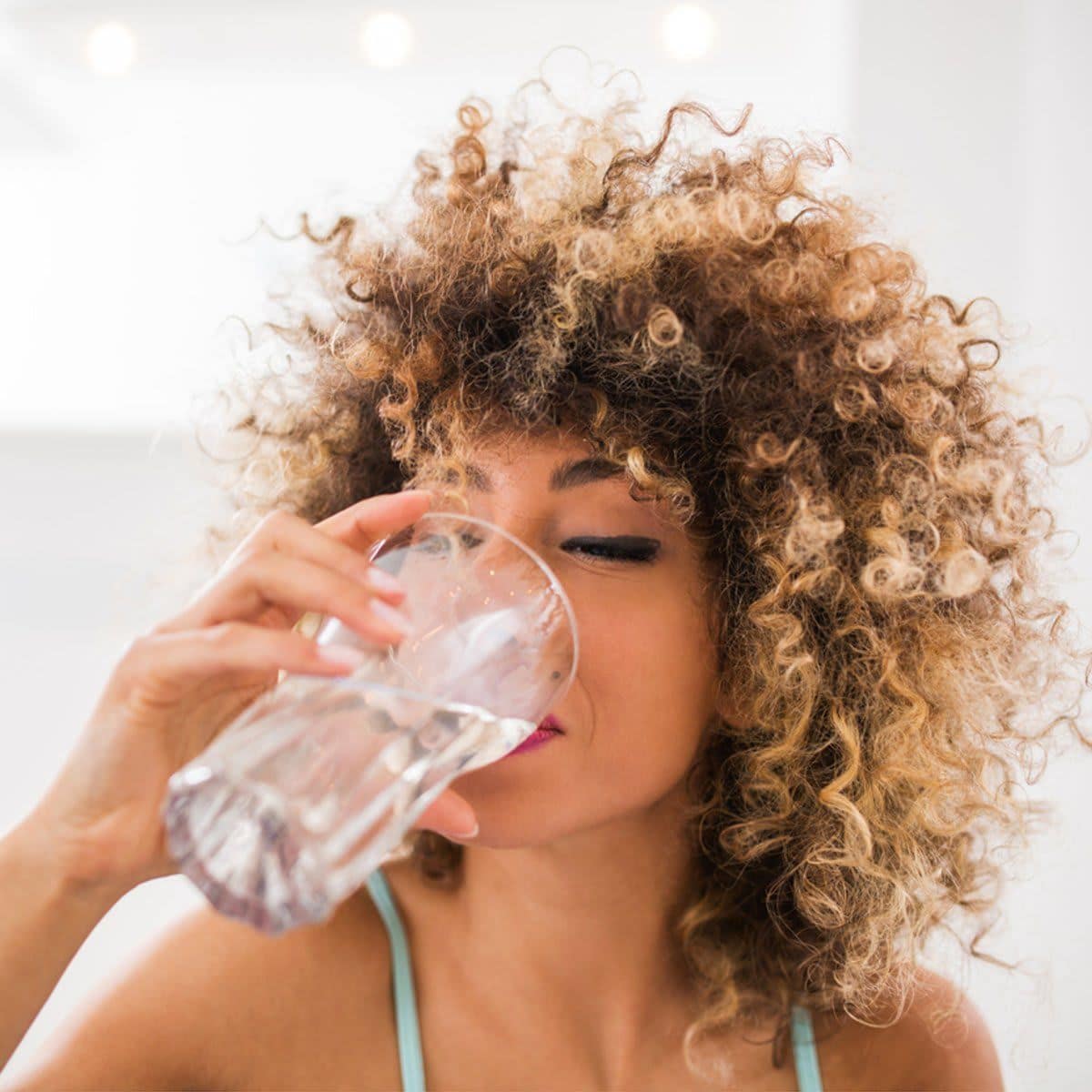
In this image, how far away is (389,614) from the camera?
29.8 inches

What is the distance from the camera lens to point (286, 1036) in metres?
1.12

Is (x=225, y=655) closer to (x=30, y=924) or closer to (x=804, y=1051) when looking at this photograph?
(x=30, y=924)

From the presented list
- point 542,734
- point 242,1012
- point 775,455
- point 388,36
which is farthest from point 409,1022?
point 388,36

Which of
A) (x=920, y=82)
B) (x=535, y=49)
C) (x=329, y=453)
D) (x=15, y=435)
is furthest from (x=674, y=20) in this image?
(x=15, y=435)

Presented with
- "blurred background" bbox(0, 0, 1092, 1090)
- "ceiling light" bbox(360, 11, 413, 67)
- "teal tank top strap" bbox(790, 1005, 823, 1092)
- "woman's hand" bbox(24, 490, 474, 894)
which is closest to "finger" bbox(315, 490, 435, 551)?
"woman's hand" bbox(24, 490, 474, 894)

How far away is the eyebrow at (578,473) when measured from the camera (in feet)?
3.32

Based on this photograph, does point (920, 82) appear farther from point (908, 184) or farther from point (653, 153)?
point (653, 153)

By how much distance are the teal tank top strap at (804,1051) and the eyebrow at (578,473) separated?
0.59m

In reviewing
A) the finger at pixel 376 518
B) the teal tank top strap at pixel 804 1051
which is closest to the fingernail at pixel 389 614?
the finger at pixel 376 518

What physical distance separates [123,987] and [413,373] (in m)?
0.59

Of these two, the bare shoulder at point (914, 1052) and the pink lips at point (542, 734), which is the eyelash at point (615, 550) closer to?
the pink lips at point (542, 734)

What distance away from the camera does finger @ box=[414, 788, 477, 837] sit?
2.79 feet

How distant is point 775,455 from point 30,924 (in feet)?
2.14

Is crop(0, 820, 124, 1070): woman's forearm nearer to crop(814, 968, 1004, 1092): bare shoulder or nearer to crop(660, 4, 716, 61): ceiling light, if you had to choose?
crop(814, 968, 1004, 1092): bare shoulder
